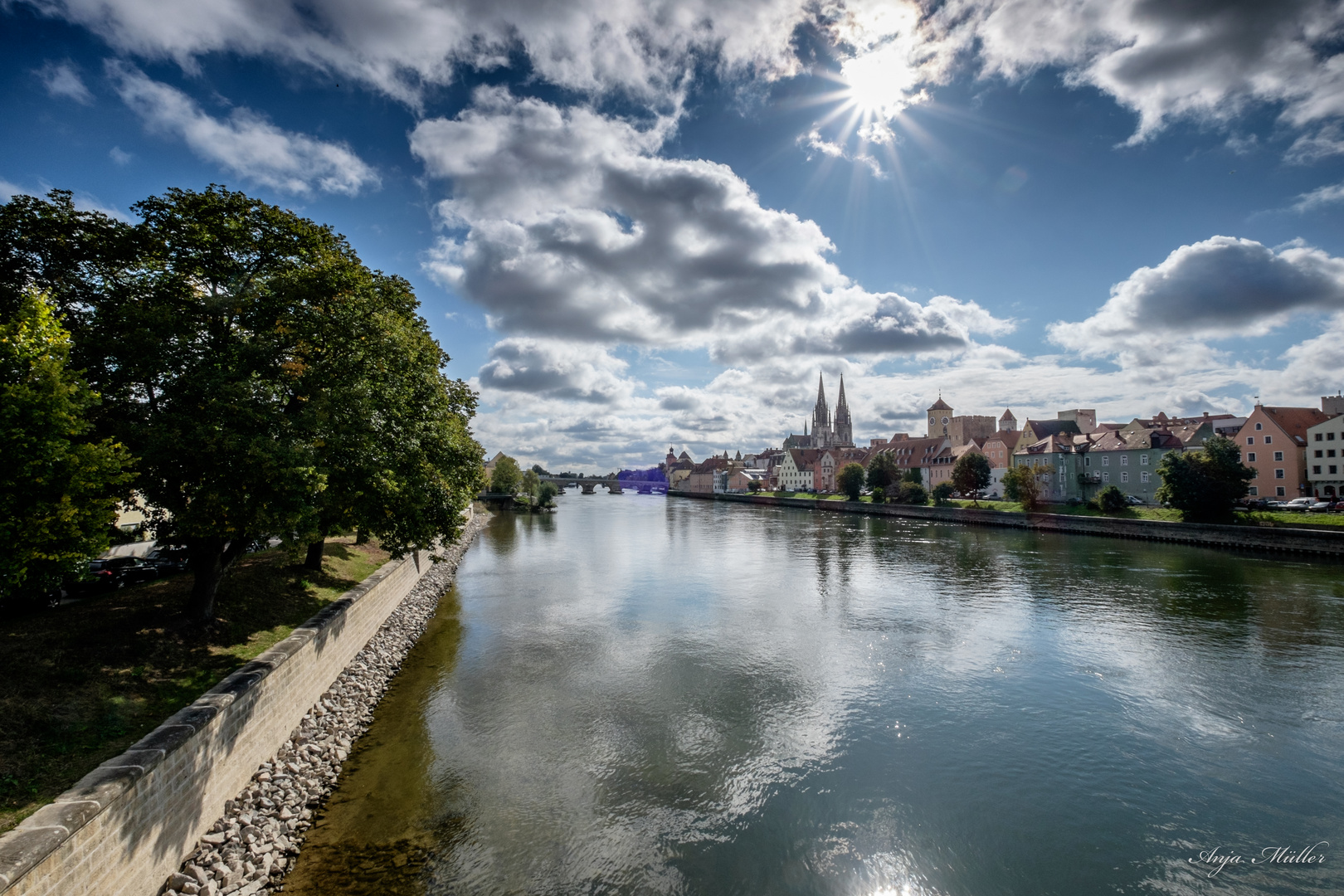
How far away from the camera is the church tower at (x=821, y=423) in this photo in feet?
540

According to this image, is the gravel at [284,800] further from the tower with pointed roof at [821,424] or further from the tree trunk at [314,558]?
the tower with pointed roof at [821,424]

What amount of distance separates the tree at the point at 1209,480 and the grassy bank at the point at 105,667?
5680 centimetres

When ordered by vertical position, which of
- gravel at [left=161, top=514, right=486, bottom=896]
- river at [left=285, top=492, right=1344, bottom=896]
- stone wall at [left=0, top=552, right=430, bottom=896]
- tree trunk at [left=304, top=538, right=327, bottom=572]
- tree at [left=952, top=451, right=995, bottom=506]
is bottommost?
river at [left=285, top=492, right=1344, bottom=896]

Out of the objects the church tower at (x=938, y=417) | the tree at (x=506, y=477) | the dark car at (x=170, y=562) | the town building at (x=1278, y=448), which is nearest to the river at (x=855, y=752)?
the dark car at (x=170, y=562)

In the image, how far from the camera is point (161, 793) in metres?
7.71

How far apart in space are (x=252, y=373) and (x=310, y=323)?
1.65 metres

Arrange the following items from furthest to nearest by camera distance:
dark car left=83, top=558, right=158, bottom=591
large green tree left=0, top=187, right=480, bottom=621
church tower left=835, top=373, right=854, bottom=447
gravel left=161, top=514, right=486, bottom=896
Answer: church tower left=835, top=373, right=854, bottom=447 → dark car left=83, top=558, right=158, bottom=591 → large green tree left=0, top=187, right=480, bottom=621 → gravel left=161, top=514, right=486, bottom=896

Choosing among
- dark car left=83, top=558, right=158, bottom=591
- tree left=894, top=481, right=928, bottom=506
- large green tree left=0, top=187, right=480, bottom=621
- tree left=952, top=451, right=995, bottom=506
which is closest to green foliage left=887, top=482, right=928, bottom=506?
tree left=894, top=481, right=928, bottom=506

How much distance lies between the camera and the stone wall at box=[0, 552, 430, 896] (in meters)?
6.01

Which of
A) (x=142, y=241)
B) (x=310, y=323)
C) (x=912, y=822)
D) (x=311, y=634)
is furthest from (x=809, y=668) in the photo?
(x=142, y=241)

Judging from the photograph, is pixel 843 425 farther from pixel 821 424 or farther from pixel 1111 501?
pixel 1111 501

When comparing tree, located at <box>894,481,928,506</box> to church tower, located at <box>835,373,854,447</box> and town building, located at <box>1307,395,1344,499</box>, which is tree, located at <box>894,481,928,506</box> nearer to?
town building, located at <box>1307,395,1344,499</box>

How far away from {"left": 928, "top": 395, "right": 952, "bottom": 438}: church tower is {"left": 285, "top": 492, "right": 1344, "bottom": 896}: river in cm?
9843

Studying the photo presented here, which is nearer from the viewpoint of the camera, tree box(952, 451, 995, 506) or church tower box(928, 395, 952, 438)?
tree box(952, 451, 995, 506)
